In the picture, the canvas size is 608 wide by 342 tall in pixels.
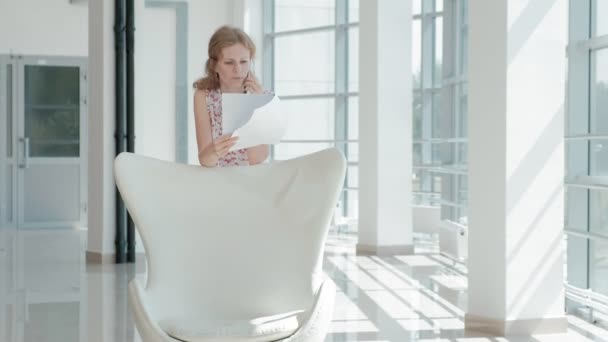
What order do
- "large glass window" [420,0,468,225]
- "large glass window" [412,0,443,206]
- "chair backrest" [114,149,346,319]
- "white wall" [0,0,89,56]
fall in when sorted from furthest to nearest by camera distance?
"white wall" [0,0,89,56] → "large glass window" [412,0,443,206] → "large glass window" [420,0,468,225] → "chair backrest" [114,149,346,319]

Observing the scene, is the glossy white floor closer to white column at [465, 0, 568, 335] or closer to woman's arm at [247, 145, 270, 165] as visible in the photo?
white column at [465, 0, 568, 335]

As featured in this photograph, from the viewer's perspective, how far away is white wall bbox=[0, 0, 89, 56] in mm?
12742

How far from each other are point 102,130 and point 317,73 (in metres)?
4.23

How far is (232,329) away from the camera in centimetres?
320

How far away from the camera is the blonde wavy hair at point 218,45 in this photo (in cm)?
380

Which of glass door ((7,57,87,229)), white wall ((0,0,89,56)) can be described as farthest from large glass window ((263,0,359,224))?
glass door ((7,57,87,229))

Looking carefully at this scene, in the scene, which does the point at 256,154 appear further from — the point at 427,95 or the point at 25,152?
the point at 25,152

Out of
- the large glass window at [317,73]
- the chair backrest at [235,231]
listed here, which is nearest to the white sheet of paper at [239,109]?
the chair backrest at [235,231]

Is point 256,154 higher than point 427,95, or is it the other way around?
point 427,95

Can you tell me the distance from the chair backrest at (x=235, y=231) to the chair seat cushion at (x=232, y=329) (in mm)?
286

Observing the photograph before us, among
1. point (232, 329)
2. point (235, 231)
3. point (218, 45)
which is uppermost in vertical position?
point (218, 45)

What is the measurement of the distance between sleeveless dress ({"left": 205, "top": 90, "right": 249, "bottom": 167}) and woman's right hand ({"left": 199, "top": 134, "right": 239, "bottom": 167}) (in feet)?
0.73

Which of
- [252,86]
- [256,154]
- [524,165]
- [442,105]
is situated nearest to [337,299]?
[524,165]

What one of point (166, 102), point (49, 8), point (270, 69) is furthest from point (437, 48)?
point (49, 8)
